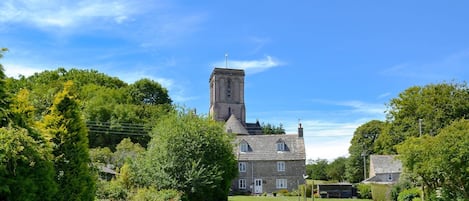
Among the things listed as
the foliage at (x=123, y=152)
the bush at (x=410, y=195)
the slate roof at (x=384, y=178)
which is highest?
the foliage at (x=123, y=152)

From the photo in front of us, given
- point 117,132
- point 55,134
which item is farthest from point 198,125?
point 117,132

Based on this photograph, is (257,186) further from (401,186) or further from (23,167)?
(23,167)

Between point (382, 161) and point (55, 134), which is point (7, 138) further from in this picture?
point (382, 161)

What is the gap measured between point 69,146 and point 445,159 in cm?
1866

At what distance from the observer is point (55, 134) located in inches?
564

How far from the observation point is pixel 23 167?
10.9 meters

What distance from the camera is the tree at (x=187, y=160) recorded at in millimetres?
27359

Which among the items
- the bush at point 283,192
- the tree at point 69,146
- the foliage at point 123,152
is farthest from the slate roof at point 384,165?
the tree at point 69,146

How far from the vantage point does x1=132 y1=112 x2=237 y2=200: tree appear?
27359mm

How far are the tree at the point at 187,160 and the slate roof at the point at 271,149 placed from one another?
77.7 ft

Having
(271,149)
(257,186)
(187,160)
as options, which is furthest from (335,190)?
(187,160)

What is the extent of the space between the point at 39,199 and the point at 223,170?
18937 millimetres

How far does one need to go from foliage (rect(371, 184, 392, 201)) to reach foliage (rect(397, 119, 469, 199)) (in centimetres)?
1084

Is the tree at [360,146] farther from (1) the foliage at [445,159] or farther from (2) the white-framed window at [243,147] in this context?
(1) the foliage at [445,159]
